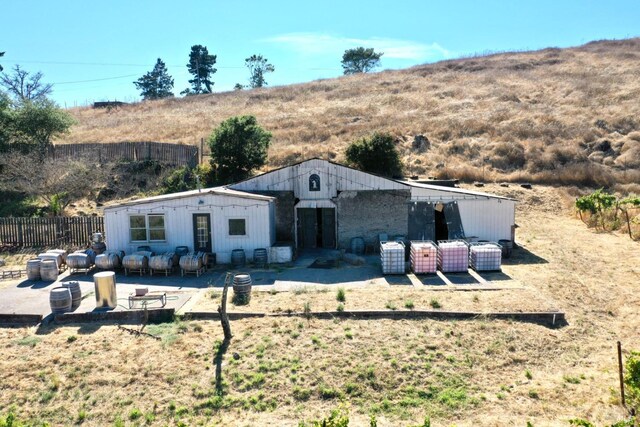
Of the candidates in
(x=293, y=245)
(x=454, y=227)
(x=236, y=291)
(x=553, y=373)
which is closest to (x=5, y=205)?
(x=293, y=245)

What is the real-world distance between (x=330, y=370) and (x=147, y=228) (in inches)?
451

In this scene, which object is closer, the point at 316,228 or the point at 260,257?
the point at 260,257

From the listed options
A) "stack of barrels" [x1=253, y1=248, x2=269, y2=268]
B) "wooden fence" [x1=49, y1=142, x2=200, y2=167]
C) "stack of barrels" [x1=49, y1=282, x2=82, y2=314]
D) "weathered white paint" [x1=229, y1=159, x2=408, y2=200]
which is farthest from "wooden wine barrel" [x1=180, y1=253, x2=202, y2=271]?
"wooden fence" [x1=49, y1=142, x2=200, y2=167]

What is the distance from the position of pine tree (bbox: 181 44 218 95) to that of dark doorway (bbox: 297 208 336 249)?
2623 inches

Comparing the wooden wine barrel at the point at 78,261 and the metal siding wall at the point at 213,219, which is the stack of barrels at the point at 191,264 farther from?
the wooden wine barrel at the point at 78,261

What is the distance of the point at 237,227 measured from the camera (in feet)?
64.7

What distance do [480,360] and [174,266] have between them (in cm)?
1179

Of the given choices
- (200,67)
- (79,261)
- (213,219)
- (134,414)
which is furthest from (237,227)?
(200,67)

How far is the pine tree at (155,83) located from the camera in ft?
282

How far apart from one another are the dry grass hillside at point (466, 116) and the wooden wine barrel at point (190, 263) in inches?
703

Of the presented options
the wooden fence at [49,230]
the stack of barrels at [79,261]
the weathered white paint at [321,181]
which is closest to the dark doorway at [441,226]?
the weathered white paint at [321,181]

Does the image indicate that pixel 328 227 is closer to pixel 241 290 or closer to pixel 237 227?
pixel 237 227

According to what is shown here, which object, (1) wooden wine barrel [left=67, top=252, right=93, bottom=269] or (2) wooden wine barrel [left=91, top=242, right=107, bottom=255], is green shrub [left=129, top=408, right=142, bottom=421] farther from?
(2) wooden wine barrel [left=91, top=242, right=107, bottom=255]

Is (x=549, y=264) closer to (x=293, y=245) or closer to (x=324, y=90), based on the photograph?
(x=293, y=245)
